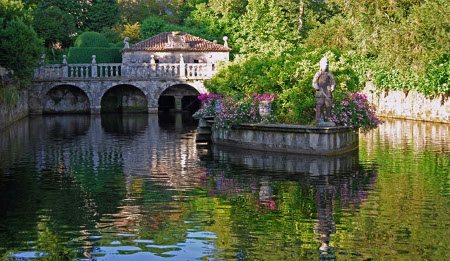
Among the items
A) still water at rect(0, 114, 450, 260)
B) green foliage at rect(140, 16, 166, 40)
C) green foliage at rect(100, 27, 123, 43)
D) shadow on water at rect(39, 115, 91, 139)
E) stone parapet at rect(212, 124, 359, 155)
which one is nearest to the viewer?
still water at rect(0, 114, 450, 260)

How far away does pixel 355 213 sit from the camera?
1099 cm

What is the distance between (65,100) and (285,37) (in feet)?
58.2

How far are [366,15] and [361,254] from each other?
2756 cm

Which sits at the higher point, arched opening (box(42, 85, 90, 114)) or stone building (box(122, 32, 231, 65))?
stone building (box(122, 32, 231, 65))

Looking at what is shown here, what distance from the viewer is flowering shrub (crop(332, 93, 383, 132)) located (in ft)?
65.8

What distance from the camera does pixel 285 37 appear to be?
49.8m

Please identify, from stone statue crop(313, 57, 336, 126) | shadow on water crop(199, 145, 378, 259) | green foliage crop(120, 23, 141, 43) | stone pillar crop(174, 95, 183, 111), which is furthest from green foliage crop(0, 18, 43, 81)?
green foliage crop(120, 23, 141, 43)

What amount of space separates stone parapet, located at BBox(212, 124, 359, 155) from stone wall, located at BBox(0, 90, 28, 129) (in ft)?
42.5

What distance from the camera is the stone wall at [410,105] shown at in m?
33.2

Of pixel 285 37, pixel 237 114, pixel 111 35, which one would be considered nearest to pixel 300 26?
pixel 285 37

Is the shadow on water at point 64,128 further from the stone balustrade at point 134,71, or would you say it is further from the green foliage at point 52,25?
the green foliage at point 52,25

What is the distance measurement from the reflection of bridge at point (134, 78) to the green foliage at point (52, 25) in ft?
19.7

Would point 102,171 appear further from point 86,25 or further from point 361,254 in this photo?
point 86,25

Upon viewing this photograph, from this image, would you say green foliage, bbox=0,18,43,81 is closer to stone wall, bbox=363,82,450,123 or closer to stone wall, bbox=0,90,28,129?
stone wall, bbox=0,90,28,129
